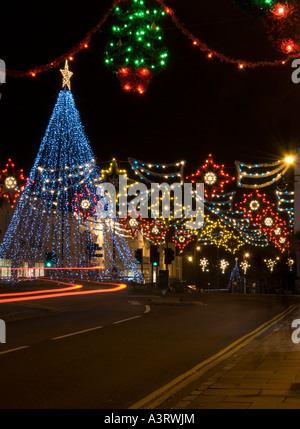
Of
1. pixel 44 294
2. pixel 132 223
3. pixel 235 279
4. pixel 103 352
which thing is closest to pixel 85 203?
pixel 44 294

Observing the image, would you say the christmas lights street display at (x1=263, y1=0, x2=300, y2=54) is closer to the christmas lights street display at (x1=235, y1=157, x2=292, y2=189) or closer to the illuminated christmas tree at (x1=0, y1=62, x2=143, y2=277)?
the christmas lights street display at (x1=235, y1=157, x2=292, y2=189)

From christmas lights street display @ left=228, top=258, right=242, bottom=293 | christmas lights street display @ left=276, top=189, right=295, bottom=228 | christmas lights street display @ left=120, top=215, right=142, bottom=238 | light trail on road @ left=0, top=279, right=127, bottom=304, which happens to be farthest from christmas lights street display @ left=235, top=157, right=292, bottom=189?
christmas lights street display @ left=228, top=258, right=242, bottom=293

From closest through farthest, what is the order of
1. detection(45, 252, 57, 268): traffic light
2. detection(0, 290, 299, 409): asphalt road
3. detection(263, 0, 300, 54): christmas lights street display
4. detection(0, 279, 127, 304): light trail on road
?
detection(263, 0, 300, 54): christmas lights street display → detection(0, 290, 299, 409): asphalt road → detection(0, 279, 127, 304): light trail on road → detection(45, 252, 57, 268): traffic light

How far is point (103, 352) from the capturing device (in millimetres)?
12734

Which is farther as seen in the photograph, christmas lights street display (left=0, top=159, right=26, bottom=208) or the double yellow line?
christmas lights street display (left=0, top=159, right=26, bottom=208)

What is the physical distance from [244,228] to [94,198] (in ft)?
51.1

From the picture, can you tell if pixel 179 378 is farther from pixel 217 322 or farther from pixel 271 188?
pixel 271 188

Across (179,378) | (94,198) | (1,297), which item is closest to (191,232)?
(94,198)

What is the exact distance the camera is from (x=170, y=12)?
1262 cm

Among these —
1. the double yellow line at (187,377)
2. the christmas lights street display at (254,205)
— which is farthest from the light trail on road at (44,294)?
the double yellow line at (187,377)

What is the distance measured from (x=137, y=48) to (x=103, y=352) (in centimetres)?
597

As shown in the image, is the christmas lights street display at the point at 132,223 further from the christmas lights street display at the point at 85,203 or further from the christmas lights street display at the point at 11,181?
the christmas lights street display at the point at 11,181

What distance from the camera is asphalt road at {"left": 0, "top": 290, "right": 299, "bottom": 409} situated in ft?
27.9

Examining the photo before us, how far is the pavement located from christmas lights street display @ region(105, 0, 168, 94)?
549 centimetres
